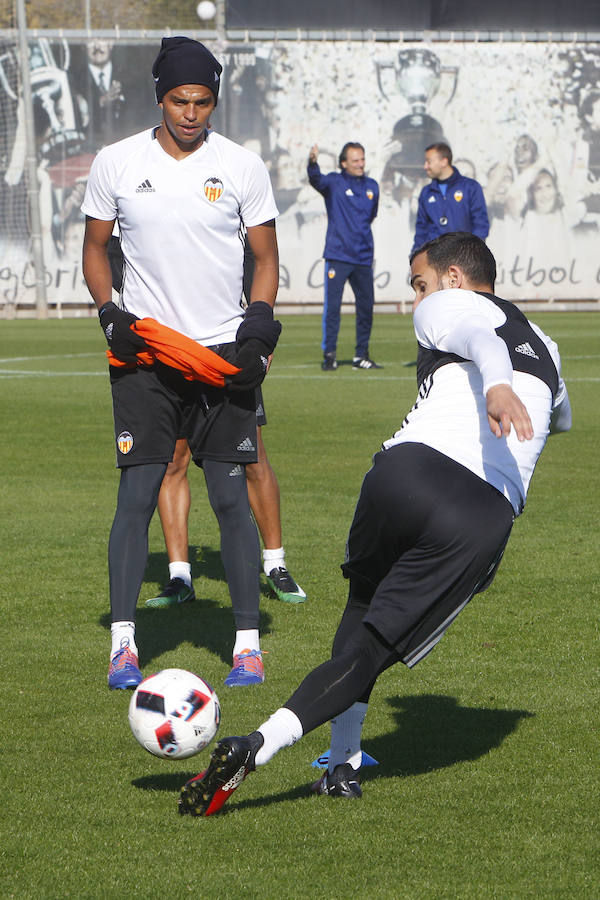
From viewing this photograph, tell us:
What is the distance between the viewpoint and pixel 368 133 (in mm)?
30406

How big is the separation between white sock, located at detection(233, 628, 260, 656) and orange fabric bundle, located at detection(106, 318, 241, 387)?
34.1 inches

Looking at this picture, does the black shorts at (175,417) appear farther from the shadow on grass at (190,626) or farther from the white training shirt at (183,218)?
the shadow on grass at (190,626)

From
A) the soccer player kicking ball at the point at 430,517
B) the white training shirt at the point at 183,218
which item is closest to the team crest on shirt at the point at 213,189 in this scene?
the white training shirt at the point at 183,218

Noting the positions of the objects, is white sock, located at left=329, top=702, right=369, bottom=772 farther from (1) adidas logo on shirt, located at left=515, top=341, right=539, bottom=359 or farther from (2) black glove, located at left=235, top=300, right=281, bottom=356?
(2) black glove, located at left=235, top=300, right=281, bottom=356

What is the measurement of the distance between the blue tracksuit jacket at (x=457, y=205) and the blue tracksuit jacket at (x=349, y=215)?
1210mm

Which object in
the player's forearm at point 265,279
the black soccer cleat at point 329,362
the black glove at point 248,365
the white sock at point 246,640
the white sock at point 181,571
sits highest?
the player's forearm at point 265,279

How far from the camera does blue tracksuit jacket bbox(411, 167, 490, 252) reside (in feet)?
47.6

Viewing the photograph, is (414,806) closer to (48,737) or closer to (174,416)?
(48,737)

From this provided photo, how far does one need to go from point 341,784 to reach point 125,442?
1.61m

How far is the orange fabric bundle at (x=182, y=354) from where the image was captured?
4.43m

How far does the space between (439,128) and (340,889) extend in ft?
95.5

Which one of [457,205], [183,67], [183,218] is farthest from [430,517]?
[457,205]

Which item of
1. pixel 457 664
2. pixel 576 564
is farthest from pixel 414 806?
pixel 576 564

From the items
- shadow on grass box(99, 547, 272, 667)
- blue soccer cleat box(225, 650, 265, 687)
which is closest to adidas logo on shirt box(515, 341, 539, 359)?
blue soccer cleat box(225, 650, 265, 687)
